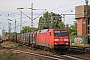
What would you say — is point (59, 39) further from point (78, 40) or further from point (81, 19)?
point (81, 19)

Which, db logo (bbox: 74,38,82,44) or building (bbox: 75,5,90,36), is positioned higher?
building (bbox: 75,5,90,36)

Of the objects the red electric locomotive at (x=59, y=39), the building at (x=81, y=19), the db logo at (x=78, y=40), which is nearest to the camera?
the red electric locomotive at (x=59, y=39)

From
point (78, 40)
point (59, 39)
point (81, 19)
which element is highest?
point (81, 19)

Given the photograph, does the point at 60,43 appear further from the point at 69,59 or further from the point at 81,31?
the point at 81,31

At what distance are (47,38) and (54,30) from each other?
2.93 m

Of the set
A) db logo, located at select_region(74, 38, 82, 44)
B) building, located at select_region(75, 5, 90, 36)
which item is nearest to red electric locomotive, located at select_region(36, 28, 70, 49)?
db logo, located at select_region(74, 38, 82, 44)

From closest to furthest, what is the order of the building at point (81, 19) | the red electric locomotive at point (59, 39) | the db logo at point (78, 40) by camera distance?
the red electric locomotive at point (59, 39) < the db logo at point (78, 40) < the building at point (81, 19)

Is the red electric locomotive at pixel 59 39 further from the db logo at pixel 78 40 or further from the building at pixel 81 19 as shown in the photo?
the building at pixel 81 19

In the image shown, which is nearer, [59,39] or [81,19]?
[59,39]

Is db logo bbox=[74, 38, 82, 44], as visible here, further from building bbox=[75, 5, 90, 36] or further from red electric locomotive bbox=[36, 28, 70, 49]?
red electric locomotive bbox=[36, 28, 70, 49]

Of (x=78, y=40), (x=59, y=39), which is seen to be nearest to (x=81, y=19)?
(x=78, y=40)

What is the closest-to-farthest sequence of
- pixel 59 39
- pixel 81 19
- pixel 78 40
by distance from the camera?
pixel 59 39 < pixel 78 40 < pixel 81 19

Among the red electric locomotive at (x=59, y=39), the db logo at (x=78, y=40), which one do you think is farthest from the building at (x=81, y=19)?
the red electric locomotive at (x=59, y=39)

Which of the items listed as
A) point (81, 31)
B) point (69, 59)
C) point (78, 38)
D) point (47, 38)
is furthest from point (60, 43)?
point (81, 31)
